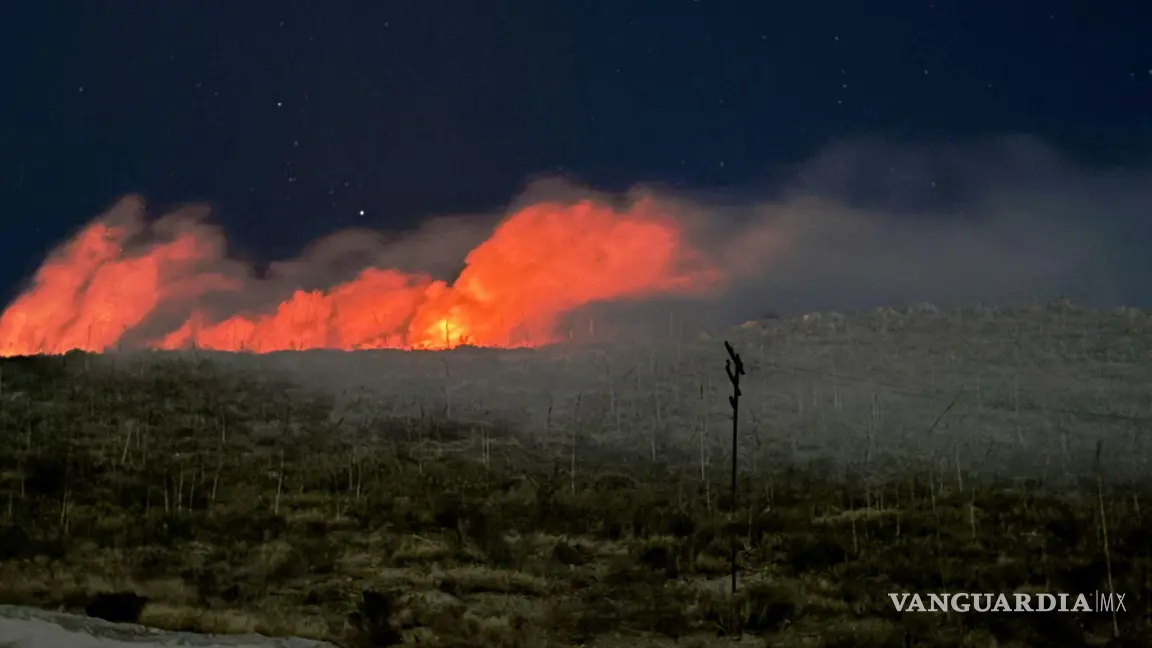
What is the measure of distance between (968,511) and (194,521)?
55.1 ft

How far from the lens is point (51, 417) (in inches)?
1280

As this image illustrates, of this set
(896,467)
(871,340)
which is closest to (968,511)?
(896,467)

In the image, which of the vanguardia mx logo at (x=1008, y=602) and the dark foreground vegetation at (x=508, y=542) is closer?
the dark foreground vegetation at (x=508, y=542)

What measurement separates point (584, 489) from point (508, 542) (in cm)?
595

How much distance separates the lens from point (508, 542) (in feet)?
62.7

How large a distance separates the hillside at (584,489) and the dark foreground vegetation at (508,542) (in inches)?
3.5

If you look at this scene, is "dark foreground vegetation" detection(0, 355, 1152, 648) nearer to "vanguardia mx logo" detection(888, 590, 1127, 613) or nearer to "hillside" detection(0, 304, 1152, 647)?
"hillside" detection(0, 304, 1152, 647)

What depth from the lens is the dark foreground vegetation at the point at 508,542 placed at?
12930 millimetres

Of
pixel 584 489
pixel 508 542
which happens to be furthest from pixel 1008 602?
pixel 584 489

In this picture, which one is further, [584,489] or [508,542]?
[584,489]

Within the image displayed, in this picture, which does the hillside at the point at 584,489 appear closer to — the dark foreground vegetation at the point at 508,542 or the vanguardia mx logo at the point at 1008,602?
the dark foreground vegetation at the point at 508,542

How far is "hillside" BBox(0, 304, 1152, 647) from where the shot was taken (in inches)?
541

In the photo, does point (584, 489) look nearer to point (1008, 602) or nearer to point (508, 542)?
point (508, 542)

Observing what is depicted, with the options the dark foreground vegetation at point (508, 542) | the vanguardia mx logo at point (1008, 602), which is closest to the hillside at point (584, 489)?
the dark foreground vegetation at point (508, 542)
